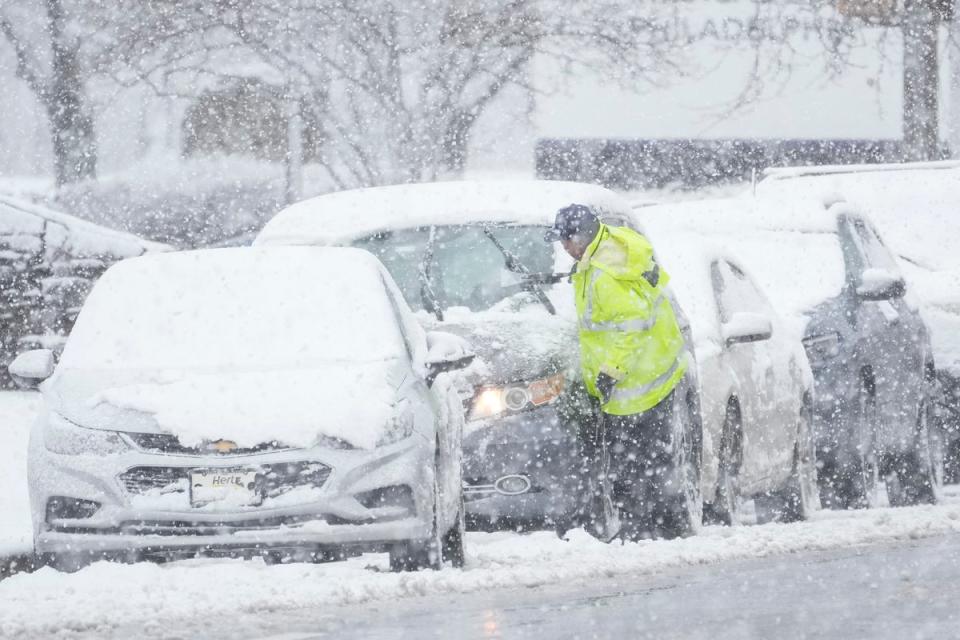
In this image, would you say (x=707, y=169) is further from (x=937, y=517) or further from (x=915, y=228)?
(x=937, y=517)

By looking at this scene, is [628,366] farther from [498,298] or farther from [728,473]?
[728,473]

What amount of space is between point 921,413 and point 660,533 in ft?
12.3

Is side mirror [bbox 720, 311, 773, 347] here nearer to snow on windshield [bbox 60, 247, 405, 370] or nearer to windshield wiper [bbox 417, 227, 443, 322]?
windshield wiper [bbox 417, 227, 443, 322]

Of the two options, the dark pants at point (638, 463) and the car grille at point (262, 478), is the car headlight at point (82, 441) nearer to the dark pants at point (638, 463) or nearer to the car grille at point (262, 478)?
the car grille at point (262, 478)

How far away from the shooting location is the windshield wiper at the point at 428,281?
9.84 meters

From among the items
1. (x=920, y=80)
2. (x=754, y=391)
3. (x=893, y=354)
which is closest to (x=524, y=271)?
(x=754, y=391)

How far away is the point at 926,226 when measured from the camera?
601 inches

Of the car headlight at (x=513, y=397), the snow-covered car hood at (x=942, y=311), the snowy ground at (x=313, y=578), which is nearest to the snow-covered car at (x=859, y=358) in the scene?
the snow-covered car hood at (x=942, y=311)

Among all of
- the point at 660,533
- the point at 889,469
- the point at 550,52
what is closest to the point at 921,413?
the point at 889,469

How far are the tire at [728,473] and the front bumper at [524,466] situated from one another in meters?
1.80

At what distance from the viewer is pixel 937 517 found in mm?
11055

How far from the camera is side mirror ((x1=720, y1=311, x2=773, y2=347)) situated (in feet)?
34.6

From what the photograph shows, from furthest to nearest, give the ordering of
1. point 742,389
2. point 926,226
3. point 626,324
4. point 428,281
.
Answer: point 926,226, point 742,389, point 428,281, point 626,324

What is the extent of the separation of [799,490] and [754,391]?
3.56ft
